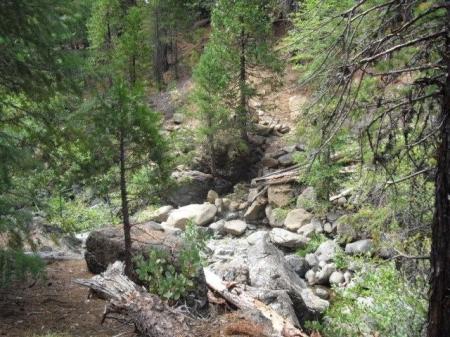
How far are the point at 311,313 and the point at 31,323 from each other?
501 cm

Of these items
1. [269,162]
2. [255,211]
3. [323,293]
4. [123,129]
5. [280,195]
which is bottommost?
[323,293]

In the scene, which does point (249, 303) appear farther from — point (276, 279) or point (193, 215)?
point (193, 215)

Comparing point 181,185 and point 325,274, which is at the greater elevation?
point 181,185

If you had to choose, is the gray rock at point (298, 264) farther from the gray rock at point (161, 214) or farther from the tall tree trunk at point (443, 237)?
the tall tree trunk at point (443, 237)

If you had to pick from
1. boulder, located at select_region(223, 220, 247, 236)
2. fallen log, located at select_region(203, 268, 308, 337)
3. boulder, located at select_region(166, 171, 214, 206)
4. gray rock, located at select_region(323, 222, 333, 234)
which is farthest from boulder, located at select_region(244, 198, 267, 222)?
fallen log, located at select_region(203, 268, 308, 337)

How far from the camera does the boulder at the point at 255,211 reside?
1750 cm

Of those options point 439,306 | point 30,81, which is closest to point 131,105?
point 30,81

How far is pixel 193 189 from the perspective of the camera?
65.1 feet

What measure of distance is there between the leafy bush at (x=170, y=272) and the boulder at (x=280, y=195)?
987 centimetres

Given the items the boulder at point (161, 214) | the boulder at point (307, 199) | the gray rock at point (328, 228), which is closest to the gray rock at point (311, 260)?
the gray rock at point (328, 228)

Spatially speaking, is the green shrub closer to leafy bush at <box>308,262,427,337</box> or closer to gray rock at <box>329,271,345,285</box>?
gray rock at <box>329,271,345,285</box>

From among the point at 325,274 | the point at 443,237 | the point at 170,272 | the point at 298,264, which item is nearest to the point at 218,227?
the point at 298,264

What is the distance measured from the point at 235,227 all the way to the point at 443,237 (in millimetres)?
12820

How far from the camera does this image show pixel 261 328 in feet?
20.8
